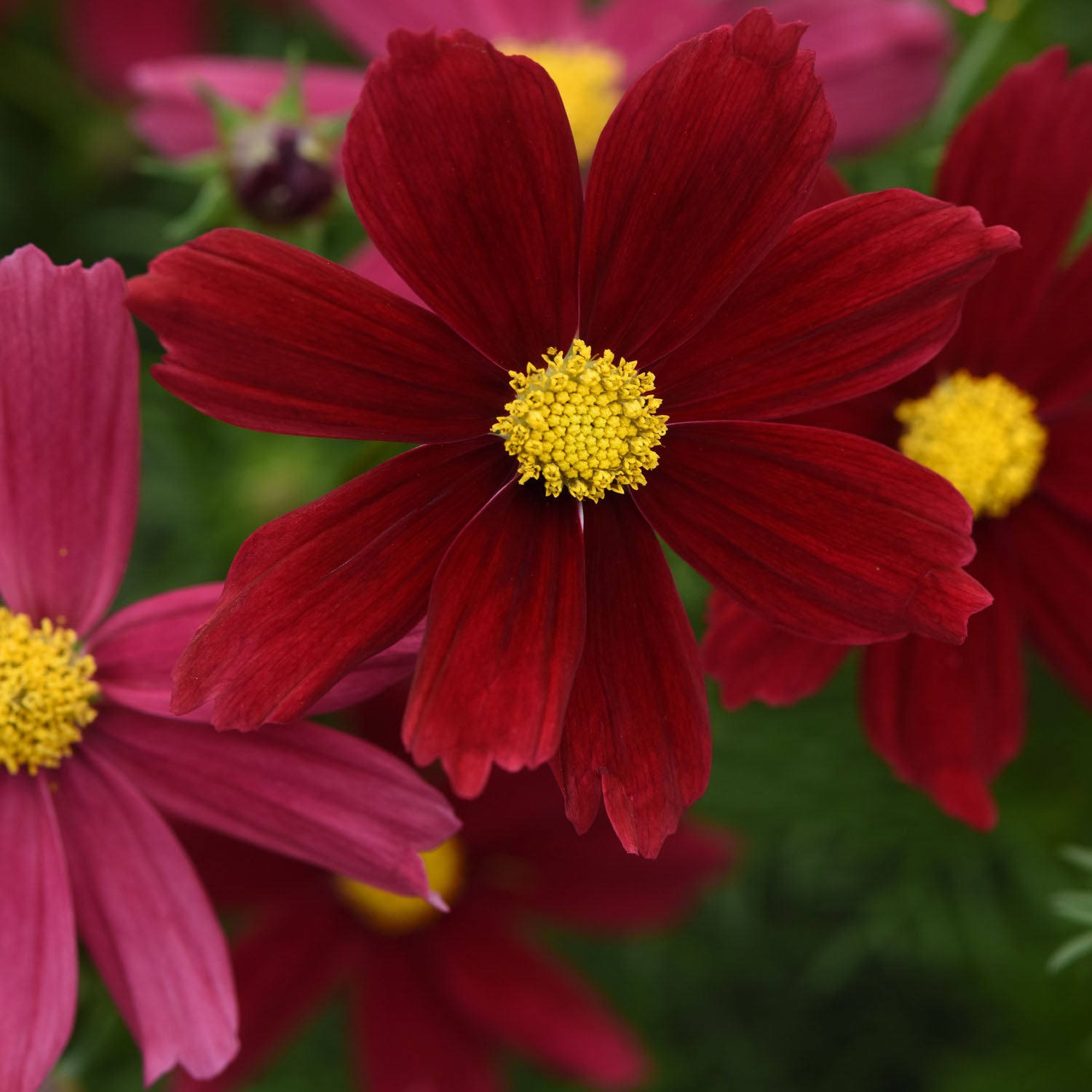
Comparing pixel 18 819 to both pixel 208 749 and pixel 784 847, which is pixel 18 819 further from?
pixel 784 847

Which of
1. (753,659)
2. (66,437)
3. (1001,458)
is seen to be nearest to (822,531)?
(753,659)

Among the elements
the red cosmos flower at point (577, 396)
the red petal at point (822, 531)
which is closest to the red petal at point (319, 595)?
the red cosmos flower at point (577, 396)

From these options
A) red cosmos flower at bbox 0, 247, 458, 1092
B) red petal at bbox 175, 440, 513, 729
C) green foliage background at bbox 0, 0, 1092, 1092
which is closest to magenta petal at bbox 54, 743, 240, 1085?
red cosmos flower at bbox 0, 247, 458, 1092

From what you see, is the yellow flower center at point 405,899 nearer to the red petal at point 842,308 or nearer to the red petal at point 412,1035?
the red petal at point 412,1035

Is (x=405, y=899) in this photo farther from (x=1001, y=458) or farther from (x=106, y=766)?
(x=1001, y=458)

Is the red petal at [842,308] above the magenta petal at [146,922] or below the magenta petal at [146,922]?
above

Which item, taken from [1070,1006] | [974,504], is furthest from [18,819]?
[1070,1006]
